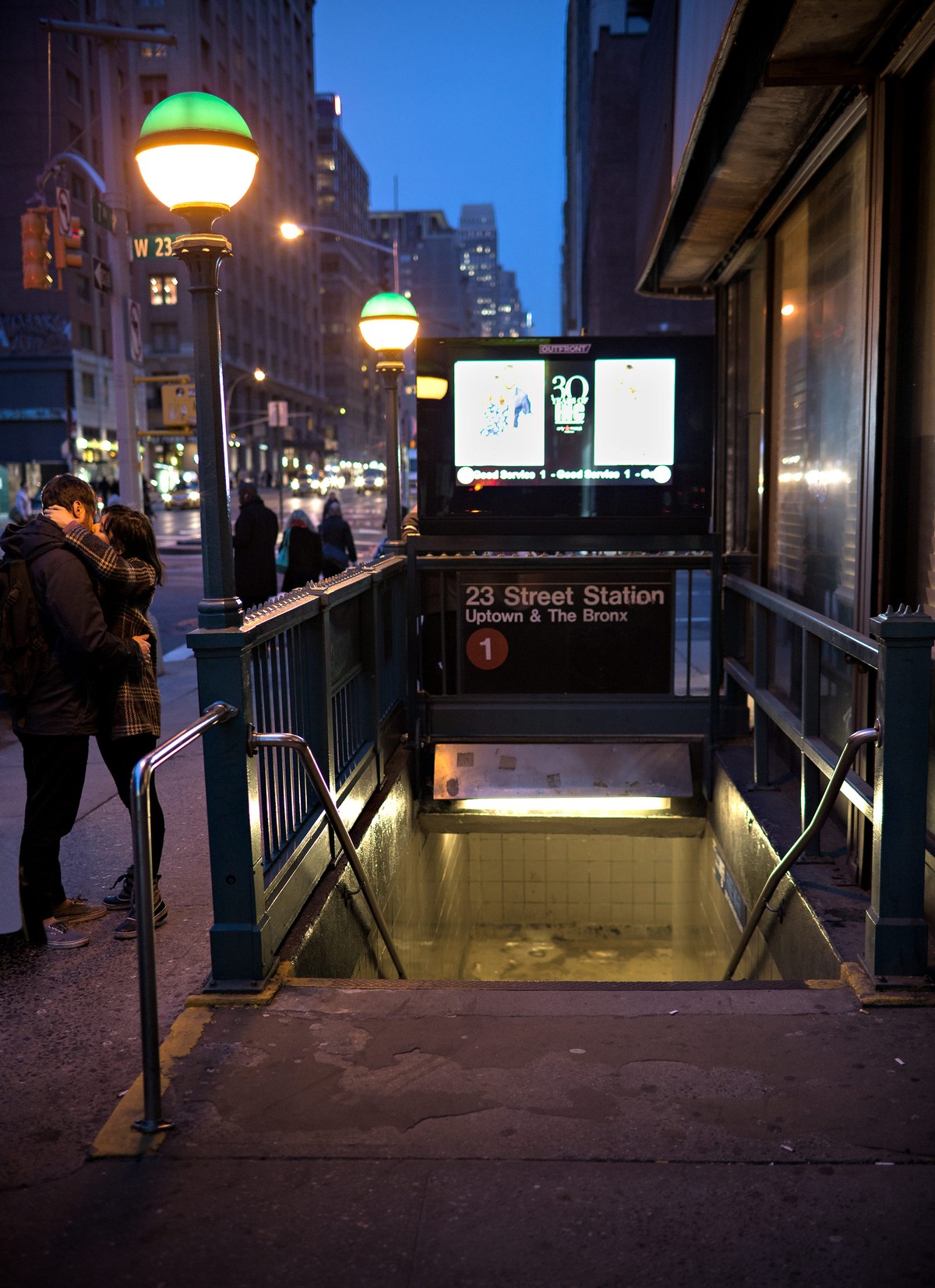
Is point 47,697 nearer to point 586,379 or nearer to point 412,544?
point 412,544

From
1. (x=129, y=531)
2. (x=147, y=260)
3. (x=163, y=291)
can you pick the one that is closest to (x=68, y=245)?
(x=129, y=531)

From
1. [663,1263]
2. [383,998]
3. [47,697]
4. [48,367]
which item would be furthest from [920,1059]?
[48,367]

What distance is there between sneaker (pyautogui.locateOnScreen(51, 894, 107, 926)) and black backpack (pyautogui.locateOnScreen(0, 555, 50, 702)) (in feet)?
3.27

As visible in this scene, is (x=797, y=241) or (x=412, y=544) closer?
(x=797, y=241)

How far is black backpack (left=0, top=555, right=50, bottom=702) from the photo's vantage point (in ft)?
15.2

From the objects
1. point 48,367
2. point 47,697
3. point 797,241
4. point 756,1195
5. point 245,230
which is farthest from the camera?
point 245,230

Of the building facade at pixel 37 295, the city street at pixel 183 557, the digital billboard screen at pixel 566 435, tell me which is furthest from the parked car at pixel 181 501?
the digital billboard screen at pixel 566 435

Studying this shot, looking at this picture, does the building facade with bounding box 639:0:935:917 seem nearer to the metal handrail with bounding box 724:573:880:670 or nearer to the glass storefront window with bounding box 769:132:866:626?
the glass storefront window with bounding box 769:132:866:626

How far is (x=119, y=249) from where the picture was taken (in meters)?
13.6

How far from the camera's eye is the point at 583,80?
7031cm

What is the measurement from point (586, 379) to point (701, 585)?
14.9m

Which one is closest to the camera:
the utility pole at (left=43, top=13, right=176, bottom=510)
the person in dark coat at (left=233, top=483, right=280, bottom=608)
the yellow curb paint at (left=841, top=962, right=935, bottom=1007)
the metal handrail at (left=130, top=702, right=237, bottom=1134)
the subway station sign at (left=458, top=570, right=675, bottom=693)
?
the metal handrail at (left=130, top=702, right=237, bottom=1134)

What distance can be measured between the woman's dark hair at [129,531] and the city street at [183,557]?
77cm

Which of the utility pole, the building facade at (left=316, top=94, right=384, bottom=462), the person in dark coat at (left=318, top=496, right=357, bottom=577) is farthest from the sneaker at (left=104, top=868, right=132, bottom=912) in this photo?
the building facade at (left=316, top=94, right=384, bottom=462)
